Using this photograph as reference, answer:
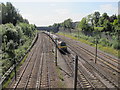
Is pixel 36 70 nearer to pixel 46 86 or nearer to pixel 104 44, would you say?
pixel 46 86

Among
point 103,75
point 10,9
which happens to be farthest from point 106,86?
point 10,9

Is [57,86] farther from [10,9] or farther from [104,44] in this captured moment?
[10,9]

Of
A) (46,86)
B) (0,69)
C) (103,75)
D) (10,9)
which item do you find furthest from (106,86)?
(10,9)

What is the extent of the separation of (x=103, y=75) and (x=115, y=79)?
4.18ft

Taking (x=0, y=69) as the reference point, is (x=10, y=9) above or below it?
above

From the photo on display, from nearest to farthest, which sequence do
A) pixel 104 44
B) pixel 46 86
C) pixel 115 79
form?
pixel 46 86
pixel 115 79
pixel 104 44

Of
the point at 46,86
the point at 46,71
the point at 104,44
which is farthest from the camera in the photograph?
the point at 104,44

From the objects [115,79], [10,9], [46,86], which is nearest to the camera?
[46,86]

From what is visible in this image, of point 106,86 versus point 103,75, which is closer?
point 106,86

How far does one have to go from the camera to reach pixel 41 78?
13.4 m

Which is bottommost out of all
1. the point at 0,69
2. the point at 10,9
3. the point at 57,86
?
the point at 57,86

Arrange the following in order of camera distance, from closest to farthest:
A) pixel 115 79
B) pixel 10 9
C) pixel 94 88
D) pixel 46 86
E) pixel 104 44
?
pixel 94 88 → pixel 46 86 → pixel 115 79 → pixel 104 44 → pixel 10 9

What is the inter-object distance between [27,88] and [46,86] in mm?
1698

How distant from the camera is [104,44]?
106ft
